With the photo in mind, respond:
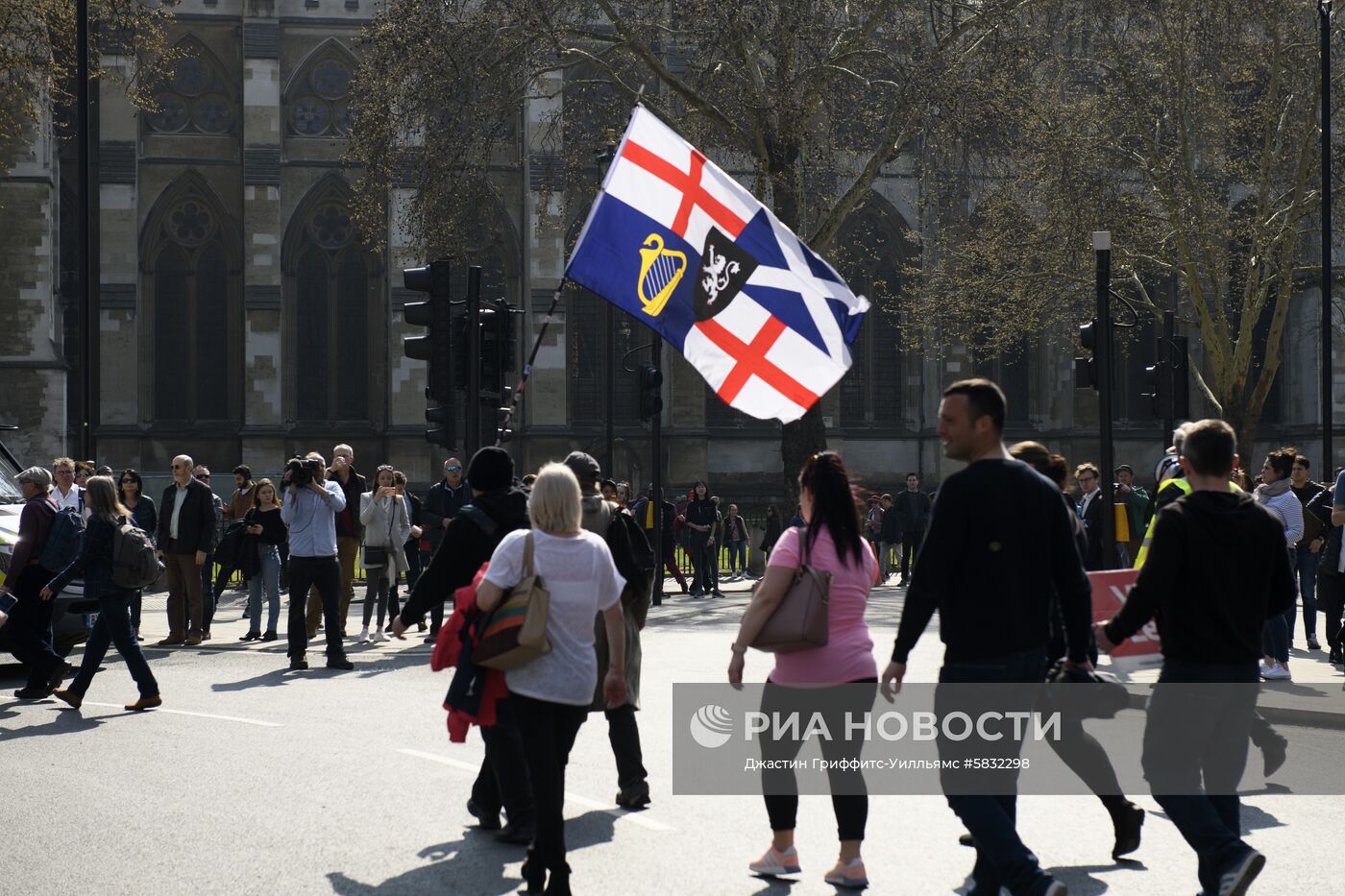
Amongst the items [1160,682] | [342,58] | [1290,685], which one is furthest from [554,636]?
[342,58]

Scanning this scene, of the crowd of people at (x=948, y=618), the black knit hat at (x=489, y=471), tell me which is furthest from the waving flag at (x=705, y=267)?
the black knit hat at (x=489, y=471)

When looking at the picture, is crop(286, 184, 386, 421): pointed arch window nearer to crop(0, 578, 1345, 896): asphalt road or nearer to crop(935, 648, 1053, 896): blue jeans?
crop(0, 578, 1345, 896): asphalt road

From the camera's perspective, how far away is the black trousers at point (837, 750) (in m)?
5.73

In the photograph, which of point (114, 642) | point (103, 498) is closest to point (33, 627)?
point (114, 642)

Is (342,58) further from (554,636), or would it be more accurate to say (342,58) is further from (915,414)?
(554,636)

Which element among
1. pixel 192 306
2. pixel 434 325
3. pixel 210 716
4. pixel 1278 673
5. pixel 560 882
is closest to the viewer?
pixel 560 882

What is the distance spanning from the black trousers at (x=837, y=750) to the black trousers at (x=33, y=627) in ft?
23.2

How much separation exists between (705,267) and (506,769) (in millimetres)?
2979

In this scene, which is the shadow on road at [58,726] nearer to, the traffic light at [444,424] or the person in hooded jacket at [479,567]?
the person in hooded jacket at [479,567]

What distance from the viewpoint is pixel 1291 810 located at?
7.22m

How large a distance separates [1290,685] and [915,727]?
3.45 metres

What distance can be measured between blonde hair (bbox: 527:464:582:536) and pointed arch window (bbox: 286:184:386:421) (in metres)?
31.6

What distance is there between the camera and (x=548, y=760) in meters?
5.50

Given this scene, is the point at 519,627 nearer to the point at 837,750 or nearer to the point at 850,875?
the point at 837,750
